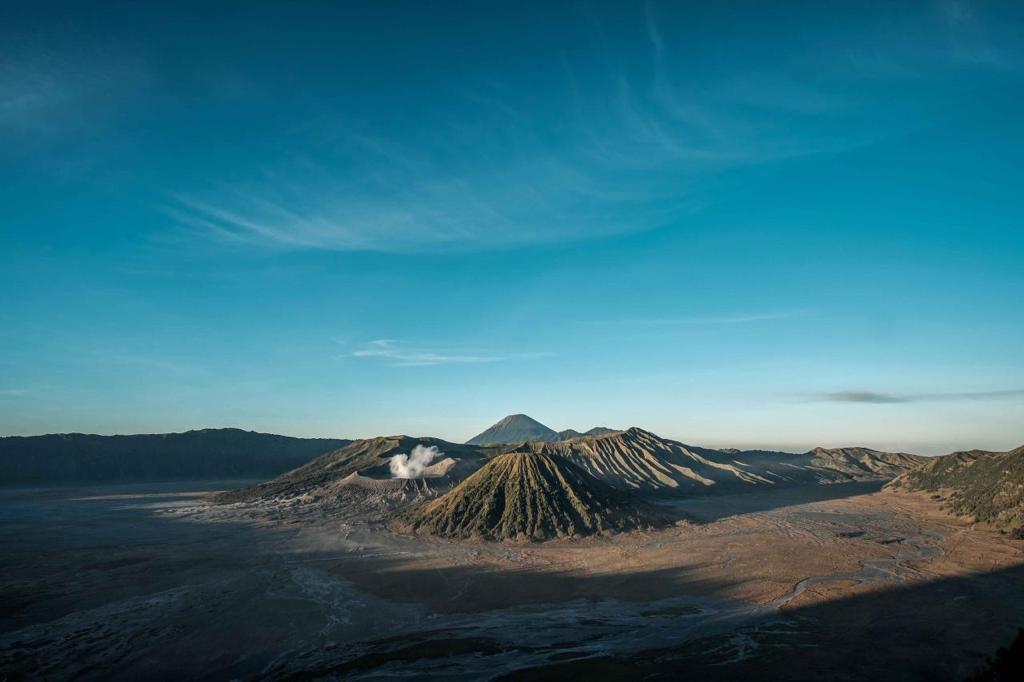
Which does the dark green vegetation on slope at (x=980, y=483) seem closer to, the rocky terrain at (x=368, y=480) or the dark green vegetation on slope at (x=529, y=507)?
the dark green vegetation on slope at (x=529, y=507)

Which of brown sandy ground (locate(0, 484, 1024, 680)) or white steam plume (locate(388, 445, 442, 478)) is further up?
white steam plume (locate(388, 445, 442, 478))

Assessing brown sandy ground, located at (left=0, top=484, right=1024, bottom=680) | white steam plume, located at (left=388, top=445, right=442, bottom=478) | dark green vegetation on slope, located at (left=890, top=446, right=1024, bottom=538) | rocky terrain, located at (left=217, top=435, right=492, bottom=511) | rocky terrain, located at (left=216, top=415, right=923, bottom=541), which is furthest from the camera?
white steam plume, located at (left=388, top=445, right=442, bottom=478)

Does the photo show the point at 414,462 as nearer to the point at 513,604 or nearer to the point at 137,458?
the point at 513,604

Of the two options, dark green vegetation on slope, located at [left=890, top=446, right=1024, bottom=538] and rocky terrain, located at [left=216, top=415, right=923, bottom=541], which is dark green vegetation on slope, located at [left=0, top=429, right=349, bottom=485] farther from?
dark green vegetation on slope, located at [left=890, top=446, right=1024, bottom=538]

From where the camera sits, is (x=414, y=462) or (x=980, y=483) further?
(x=414, y=462)

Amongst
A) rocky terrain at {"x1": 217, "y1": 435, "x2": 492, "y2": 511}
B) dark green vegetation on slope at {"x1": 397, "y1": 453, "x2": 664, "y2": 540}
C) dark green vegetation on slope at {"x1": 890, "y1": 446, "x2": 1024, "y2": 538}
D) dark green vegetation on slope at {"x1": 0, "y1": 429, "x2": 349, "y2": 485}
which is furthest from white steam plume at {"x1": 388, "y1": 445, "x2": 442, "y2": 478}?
dark green vegetation on slope at {"x1": 0, "y1": 429, "x2": 349, "y2": 485}

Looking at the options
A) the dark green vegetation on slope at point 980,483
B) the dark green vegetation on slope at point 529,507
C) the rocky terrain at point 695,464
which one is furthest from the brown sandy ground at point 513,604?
the rocky terrain at point 695,464

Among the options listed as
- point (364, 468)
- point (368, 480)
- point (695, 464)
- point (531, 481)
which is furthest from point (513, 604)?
point (695, 464)

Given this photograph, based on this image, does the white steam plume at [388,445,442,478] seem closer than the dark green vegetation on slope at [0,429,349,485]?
Yes
